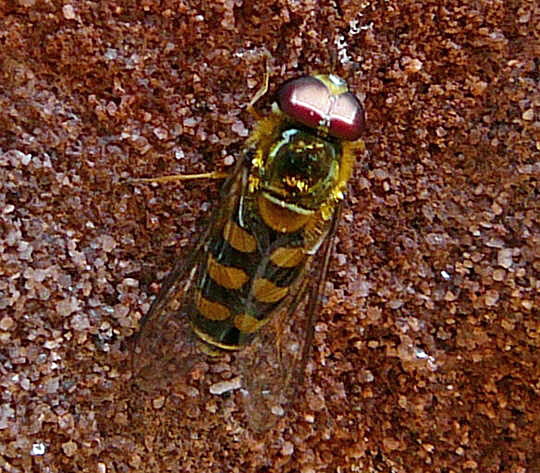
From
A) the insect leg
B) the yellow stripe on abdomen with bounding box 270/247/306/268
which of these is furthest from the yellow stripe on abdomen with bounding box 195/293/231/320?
the insect leg

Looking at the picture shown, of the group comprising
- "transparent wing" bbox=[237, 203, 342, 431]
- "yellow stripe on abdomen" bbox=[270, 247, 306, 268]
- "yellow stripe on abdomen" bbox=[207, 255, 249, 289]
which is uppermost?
"yellow stripe on abdomen" bbox=[270, 247, 306, 268]

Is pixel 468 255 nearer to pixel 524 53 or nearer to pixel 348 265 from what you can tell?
pixel 348 265

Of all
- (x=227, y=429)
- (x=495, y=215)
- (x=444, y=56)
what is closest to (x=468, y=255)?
(x=495, y=215)

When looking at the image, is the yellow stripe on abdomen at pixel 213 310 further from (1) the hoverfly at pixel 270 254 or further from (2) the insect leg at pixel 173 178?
(2) the insect leg at pixel 173 178

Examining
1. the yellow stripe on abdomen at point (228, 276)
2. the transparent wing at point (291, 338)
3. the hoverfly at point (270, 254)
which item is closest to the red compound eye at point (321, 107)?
the hoverfly at point (270, 254)

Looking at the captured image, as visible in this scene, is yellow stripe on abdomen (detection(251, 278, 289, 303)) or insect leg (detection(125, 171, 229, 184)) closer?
yellow stripe on abdomen (detection(251, 278, 289, 303))

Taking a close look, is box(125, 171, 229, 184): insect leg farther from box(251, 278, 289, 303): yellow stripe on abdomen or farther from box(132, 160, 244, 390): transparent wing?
box(251, 278, 289, 303): yellow stripe on abdomen

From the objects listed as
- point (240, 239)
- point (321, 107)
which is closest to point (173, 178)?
point (240, 239)
